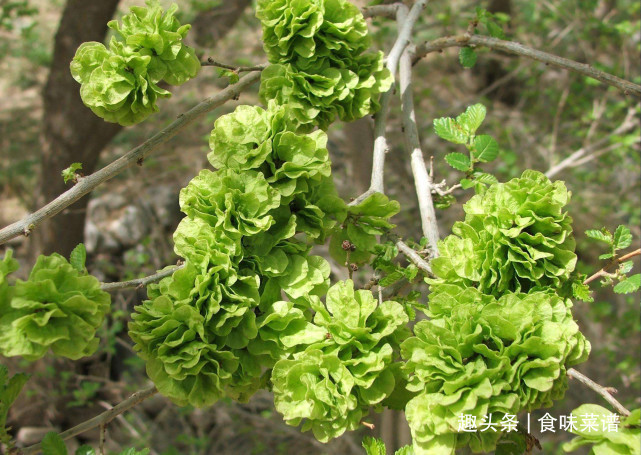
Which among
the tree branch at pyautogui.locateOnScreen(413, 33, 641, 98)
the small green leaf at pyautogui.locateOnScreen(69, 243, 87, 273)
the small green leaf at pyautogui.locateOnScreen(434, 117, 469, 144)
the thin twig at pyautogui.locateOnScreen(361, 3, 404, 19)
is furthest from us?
the thin twig at pyautogui.locateOnScreen(361, 3, 404, 19)

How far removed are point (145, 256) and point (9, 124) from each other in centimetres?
387

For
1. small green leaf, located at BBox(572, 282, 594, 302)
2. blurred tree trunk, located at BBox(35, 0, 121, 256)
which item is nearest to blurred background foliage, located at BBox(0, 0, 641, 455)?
blurred tree trunk, located at BBox(35, 0, 121, 256)

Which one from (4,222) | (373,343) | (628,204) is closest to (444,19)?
(628,204)

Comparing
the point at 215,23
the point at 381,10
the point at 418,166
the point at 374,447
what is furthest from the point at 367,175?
the point at 374,447

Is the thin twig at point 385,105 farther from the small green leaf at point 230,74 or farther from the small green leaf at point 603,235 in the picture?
the small green leaf at point 603,235

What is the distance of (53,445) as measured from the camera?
1.56m

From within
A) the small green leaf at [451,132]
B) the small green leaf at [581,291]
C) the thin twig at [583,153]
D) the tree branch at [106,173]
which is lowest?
the thin twig at [583,153]

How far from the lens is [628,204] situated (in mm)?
4711

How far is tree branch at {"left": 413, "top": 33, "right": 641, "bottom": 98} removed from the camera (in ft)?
6.56

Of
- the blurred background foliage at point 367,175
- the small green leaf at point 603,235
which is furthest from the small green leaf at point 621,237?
the blurred background foliage at point 367,175

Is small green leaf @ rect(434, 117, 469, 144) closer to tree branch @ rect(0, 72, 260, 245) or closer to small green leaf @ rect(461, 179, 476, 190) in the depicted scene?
small green leaf @ rect(461, 179, 476, 190)

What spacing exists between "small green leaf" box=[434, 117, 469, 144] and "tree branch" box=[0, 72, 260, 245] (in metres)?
0.67

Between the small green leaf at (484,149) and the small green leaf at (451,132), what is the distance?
0.14ft

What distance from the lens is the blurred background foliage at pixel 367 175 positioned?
432 centimetres
